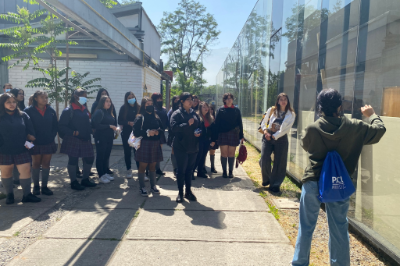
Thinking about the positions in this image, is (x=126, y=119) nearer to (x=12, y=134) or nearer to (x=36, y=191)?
(x=36, y=191)

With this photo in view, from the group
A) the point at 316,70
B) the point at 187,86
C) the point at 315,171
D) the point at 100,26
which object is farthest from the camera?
the point at 187,86

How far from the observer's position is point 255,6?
9992 mm

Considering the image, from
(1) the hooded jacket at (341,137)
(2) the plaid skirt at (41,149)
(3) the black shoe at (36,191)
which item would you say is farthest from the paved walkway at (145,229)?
(1) the hooded jacket at (341,137)

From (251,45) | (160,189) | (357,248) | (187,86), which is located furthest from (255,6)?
(187,86)

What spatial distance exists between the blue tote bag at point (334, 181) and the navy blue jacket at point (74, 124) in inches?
168

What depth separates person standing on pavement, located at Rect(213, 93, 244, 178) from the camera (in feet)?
21.2

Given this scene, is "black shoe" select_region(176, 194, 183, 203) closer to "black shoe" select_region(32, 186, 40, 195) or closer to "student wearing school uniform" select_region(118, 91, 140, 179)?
"student wearing school uniform" select_region(118, 91, 140, 179)

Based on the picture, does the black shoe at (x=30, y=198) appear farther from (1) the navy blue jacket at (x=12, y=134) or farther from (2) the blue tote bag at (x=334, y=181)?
(2) the blue tote bag at (x=334, y=181)

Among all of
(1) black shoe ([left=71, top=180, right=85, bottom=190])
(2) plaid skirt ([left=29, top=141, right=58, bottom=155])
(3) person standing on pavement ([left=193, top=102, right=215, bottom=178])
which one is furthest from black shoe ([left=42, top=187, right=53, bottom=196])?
(3) person standing on pavement ([left=193, top=102, right=215, bottom=178])

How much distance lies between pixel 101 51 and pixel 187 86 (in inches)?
606

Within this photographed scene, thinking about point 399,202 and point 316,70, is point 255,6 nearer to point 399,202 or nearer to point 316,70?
point 316,70

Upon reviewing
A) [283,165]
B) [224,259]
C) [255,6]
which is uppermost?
[255,6]

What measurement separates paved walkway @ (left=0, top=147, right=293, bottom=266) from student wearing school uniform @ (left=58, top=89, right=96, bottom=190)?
0.59 m

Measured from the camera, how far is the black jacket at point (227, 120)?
6473mm
